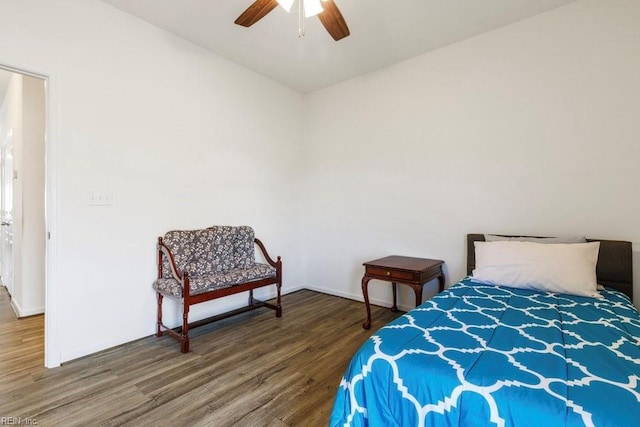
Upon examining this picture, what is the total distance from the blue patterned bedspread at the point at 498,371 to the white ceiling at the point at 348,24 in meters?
2.28

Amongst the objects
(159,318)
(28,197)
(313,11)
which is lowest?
(159,318)

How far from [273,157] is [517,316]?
3061 mm

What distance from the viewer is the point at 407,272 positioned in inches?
106

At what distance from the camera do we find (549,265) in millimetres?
2107

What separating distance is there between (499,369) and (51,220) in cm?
281

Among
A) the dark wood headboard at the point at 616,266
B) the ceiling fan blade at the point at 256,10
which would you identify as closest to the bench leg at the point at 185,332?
the ceiling fan blade at the point at 256,10

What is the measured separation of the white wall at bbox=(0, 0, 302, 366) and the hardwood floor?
0.29 meters

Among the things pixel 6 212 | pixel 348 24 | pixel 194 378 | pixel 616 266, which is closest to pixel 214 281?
pixel 194 378

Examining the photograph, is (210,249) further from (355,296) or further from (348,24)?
(348,24)

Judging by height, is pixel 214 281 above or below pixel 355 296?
above

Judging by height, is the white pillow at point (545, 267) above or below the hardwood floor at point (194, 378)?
above

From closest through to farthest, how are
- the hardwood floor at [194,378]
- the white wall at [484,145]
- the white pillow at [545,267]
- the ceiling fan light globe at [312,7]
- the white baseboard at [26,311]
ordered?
1. the hardwood floor at [194,378]
2. the ceiling fan light globe at [312,7]
3. the white pillow at [545,267]
4. the white wall at [484,145]
5. the white baseboard at [26,311]

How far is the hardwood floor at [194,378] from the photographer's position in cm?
172

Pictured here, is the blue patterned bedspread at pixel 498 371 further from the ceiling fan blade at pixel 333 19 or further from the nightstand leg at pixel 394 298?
the ceiling fan blade at pixel 333 19
